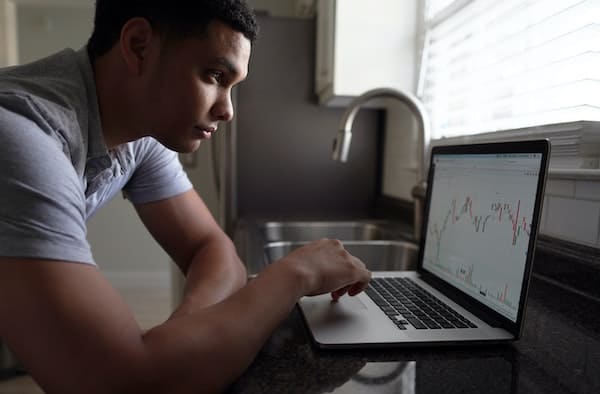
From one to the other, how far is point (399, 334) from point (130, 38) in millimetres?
568

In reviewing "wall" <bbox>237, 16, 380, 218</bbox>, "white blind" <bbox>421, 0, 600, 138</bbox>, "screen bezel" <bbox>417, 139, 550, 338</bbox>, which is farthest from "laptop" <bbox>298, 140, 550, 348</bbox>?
"wall" <bbox>237, 16, 380, 218</bbox>

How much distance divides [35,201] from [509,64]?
1142 millimetres

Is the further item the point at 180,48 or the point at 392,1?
the point at 392,1

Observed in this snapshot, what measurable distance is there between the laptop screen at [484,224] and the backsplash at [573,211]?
0.25 meters

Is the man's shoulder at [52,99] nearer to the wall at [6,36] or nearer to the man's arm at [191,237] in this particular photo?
the man's arm at [191,237]

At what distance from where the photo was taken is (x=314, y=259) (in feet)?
2.13

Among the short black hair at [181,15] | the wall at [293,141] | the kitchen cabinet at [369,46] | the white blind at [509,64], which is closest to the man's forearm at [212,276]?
the short black hair at [181,15]

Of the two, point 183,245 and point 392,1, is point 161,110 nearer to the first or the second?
point 183,245

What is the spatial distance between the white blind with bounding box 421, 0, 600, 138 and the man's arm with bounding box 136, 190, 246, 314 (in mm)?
761

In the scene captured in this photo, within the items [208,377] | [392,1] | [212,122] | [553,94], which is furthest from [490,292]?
[392,1]

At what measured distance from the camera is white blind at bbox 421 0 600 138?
2.95 feet

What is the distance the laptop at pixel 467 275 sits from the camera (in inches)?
21.9

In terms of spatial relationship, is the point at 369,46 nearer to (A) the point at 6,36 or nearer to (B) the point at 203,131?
(B) the point at 203,131

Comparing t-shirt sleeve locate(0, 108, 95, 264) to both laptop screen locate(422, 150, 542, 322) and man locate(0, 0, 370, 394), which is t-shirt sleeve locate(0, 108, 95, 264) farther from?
laptop screen locate(422, 150, 542, 322)
